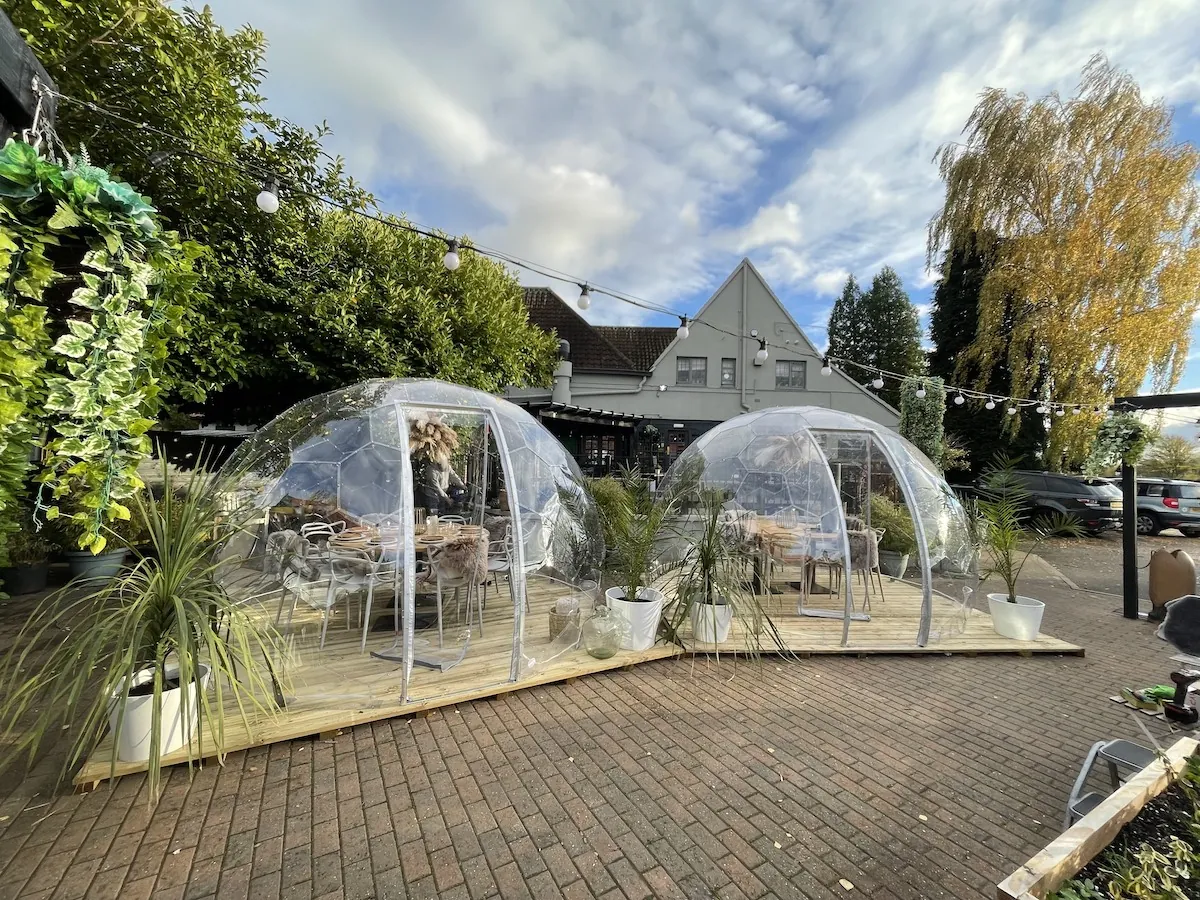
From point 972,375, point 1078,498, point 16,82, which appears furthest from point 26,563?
point 972,375

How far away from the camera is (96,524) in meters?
1.64

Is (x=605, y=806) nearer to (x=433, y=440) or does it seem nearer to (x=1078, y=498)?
(x=433, y=440)

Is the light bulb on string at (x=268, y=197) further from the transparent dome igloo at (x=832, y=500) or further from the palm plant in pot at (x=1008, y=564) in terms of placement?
the palm plant in pot at (x=1008, y=564)

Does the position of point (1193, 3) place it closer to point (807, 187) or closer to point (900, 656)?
point (807, 187)

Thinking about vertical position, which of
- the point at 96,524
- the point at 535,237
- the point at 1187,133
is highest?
the point at 1187,133

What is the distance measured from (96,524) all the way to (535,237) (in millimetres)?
14511

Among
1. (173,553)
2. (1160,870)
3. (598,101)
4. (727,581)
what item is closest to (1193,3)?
(598,101)

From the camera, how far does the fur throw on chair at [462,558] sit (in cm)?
431

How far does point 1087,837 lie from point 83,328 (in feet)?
12.7

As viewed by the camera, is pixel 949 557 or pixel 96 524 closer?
pixel 96 524

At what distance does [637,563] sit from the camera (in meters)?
4.47

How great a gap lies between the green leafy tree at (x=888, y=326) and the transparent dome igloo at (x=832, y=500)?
2586 cm

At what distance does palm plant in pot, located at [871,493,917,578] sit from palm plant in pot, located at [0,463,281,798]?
23.9 feet

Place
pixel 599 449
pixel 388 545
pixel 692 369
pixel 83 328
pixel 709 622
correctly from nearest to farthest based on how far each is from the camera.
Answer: pixel 83 328
pixel 388 545
pixel 709 622
pixel 599 449
pixel 692 369
